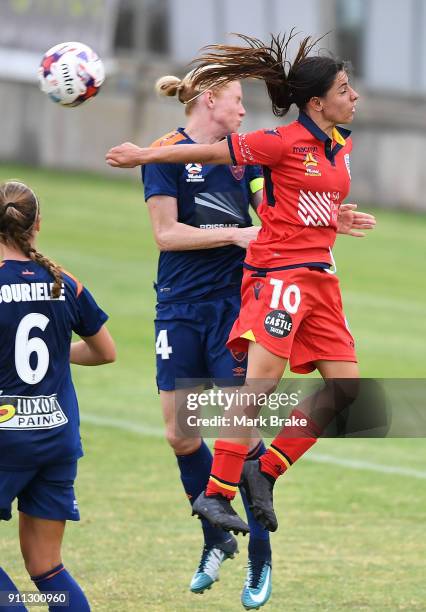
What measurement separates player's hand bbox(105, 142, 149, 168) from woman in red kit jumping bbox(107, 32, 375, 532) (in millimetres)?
105

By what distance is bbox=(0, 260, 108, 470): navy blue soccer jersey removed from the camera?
19.3ft

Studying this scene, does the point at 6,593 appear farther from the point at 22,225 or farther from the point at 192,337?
the point at 192,337

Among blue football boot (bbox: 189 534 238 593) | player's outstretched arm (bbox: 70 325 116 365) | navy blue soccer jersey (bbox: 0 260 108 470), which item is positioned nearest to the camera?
navy blue soccer jersey (bbox: 0 260 108 470)

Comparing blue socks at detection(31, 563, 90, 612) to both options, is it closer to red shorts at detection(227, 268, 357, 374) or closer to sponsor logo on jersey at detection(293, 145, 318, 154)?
red shorts at detection(227, 268, 357, 374)

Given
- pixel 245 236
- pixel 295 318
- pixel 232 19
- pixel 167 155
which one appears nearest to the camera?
pixel 167 155

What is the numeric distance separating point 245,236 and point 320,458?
15.2 ft

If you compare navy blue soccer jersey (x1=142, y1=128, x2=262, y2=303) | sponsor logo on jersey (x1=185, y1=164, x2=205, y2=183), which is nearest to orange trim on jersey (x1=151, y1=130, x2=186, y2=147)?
navy blue soccer jersey (x1=142, y1=128, x2=262, y2=303)

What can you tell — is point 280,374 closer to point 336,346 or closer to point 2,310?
point 336,346

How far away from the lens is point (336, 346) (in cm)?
682

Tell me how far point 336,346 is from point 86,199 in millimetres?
20162

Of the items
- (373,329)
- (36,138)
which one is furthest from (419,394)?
(36,138)

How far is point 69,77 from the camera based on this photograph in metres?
7.68

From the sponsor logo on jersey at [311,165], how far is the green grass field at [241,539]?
7.87 ft

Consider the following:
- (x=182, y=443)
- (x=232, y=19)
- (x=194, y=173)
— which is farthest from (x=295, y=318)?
(x=232, y=19)
